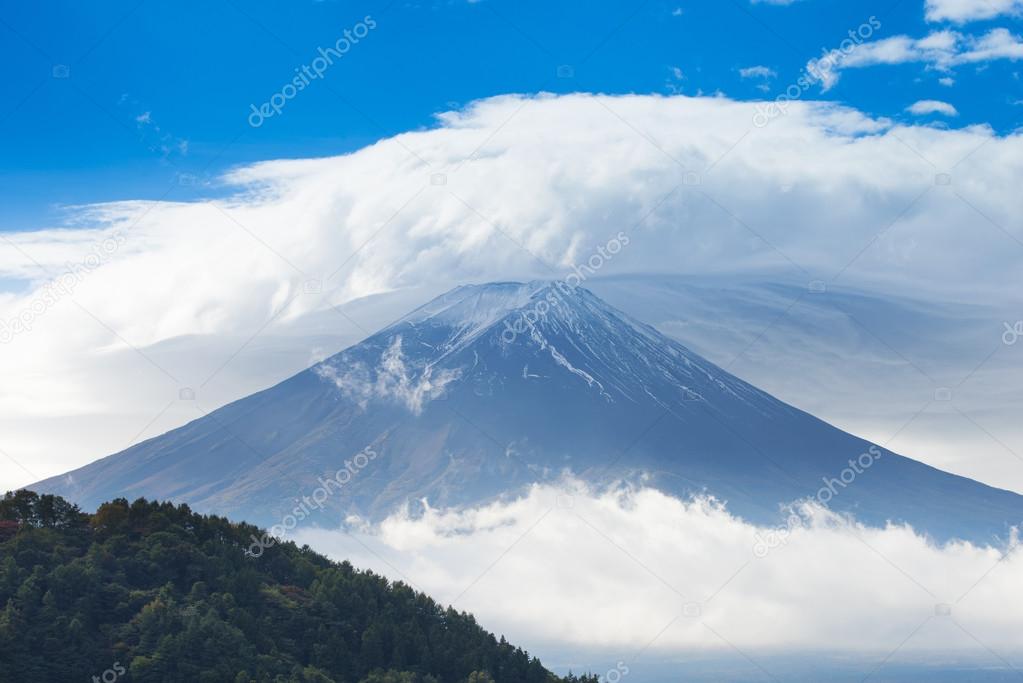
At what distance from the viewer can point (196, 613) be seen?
63.8 metres

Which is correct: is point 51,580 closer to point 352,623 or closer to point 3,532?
point 3,532

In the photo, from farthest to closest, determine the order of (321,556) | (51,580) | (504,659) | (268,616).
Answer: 1. (321,556)
2. (504,659)
3. (268,616)
4. (51,580)

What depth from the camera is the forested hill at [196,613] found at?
61156mm

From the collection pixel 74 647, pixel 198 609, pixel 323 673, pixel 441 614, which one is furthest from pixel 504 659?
pixel 74 647

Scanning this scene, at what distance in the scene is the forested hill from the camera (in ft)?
201

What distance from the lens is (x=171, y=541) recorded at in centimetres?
7044

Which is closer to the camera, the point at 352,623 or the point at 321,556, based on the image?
the point at 352,623

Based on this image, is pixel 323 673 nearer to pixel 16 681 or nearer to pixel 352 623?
pixel 352 623

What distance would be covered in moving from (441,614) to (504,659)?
202 inches

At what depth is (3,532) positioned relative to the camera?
69.8m

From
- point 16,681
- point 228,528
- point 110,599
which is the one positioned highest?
point 228,528

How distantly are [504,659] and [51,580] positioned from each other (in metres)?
25.5

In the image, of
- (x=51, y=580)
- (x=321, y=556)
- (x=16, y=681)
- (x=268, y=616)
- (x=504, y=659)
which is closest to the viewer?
(x=16, y=681)

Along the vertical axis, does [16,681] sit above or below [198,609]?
below
